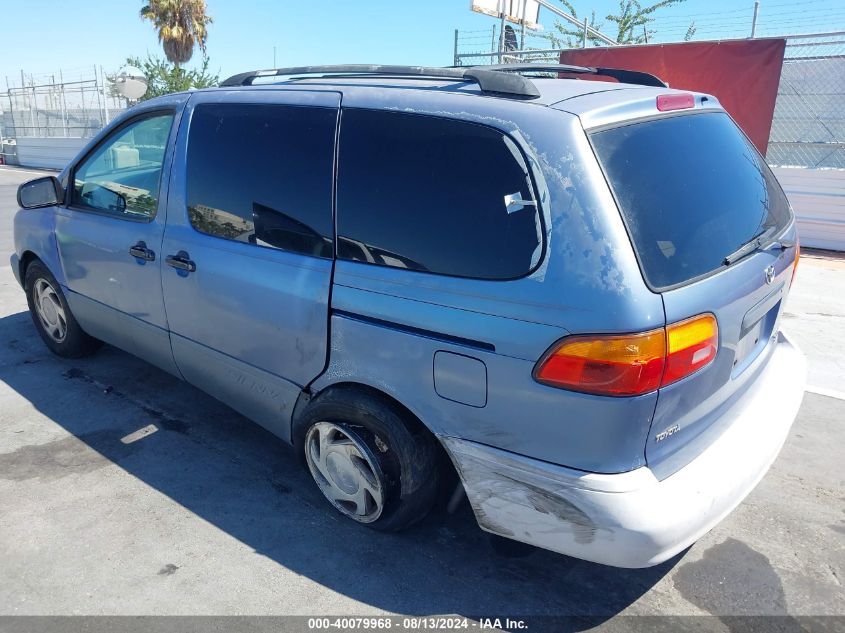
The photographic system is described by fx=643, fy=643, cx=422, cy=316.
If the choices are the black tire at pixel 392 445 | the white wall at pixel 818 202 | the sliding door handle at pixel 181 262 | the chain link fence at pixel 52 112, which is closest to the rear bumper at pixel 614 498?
the black tire at pixel 392 445

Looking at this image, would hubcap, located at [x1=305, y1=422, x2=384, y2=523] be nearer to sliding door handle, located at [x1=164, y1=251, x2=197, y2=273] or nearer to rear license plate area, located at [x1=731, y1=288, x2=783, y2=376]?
sliding door handle, located at [x1=164, y1=251, x2=197, y2=273]

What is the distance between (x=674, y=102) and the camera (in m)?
2.58

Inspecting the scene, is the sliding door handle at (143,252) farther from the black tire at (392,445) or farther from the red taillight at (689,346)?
the red taillight at (689,346)

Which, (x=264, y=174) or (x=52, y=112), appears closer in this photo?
(x=264, y=174)

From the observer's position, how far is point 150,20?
85.8ft

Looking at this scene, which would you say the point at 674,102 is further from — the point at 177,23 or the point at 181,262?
the point at 177,23

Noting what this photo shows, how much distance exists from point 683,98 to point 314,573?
8.09 feet

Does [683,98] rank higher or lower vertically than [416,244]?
higher

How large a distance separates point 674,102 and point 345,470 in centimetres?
205

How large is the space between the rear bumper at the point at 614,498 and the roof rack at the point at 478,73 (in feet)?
4.33

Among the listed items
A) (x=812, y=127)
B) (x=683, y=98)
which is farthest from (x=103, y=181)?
(x=812, y=127)

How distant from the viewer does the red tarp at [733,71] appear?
9.55m

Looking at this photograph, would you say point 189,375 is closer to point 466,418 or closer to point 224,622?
point 224,622

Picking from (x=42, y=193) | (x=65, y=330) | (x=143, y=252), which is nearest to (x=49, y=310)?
(x=65, y=330)
